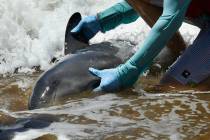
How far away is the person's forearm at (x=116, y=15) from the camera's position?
175 inches

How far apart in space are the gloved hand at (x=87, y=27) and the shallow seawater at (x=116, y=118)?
1.00m

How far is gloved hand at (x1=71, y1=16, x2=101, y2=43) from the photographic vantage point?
14.6 ft

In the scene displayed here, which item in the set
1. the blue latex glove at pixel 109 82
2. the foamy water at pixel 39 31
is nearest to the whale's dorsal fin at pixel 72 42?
the foamy water at pixel 39 31

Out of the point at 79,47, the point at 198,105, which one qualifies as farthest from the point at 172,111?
the point at 79,47

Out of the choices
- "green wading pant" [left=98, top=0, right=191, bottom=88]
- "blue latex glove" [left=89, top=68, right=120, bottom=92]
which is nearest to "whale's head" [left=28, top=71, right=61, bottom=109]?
"blue latex glove" [left=89, top=68, right=120, bottom=92]

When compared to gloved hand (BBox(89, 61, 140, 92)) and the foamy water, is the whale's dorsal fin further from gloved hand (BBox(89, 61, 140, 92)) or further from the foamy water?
gloved hand (BBox(89, 61, 140, 92))

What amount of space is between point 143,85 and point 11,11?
3.29 m

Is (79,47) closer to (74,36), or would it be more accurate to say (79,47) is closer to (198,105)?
(74,36)

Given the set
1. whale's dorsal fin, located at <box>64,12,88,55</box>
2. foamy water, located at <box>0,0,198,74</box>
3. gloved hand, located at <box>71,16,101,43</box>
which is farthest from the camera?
foamy water, located at <box>0,0,198,74</box>

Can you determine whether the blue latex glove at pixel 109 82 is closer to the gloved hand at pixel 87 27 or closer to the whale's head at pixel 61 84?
the whale's head at pixel 61 84

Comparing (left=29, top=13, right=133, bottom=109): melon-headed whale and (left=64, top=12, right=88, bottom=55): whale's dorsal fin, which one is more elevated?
(left=64, top=12, right=88, bottom=55): whale's dorsal fin

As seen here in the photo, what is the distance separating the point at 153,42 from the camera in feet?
11.1

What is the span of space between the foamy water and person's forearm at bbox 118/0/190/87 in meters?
1.28

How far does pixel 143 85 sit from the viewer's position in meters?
3.77
